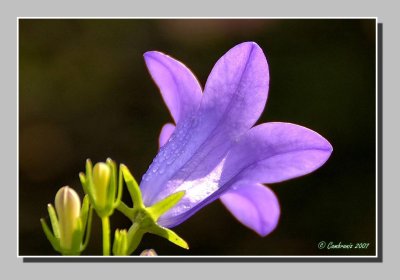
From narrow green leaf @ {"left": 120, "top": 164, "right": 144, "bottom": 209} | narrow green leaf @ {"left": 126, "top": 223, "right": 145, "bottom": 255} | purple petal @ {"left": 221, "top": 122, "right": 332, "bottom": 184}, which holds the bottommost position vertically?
narrow green leaf @ {"left": 126, "top": 223, "right": 145, "bottom": 255}

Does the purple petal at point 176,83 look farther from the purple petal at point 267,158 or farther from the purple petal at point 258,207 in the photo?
the purple petal at point 258,207

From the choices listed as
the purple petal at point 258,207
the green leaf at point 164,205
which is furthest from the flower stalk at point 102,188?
the purple petal at point 258,207

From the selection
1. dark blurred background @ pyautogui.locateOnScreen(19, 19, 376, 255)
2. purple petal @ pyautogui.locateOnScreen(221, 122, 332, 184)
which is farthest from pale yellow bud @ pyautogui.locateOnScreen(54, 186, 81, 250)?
dark blurred background @ pyautogui.locateOnScreen(19, 19, 376, 255)

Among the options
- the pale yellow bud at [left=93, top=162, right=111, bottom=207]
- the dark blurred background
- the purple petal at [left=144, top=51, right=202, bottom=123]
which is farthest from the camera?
the dark blurred background

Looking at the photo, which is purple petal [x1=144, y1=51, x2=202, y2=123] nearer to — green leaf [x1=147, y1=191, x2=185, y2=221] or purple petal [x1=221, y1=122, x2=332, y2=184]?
purple petal [x1=221, y1=122, x2=332, y2=184]

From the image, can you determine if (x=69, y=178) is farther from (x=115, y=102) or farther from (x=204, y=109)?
(x=204, y=109)
